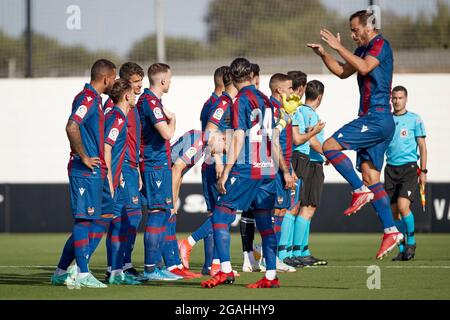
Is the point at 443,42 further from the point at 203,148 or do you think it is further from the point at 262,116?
the point at 262,116

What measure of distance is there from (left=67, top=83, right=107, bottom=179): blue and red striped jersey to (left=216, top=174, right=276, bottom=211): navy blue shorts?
1262 millimetres

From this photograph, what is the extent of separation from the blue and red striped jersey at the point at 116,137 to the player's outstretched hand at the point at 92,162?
45cm

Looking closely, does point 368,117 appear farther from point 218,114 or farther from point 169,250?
point 169,250

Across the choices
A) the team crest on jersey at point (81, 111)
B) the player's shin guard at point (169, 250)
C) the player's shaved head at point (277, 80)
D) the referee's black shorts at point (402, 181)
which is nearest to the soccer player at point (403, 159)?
the referee's black shorts at point (402, 181)

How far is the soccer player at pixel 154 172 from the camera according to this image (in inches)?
427

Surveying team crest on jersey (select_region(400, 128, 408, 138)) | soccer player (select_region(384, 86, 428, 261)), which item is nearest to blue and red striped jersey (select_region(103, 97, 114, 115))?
soccer player (select_region(384, 86, 428, 261))

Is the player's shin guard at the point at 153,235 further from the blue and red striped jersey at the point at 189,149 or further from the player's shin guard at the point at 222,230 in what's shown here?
the blue and red striped jersey at the point at 189,149

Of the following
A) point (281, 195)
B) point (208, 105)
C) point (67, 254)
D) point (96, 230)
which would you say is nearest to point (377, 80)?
point (281, 195)

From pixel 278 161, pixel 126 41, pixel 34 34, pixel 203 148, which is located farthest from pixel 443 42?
pixel 278 161

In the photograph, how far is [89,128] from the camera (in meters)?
9.81

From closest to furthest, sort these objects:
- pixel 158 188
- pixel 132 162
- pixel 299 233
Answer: pixel 132 162, pixel 158 188, pixel 299 233

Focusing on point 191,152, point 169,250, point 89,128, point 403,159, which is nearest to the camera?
point 89,128

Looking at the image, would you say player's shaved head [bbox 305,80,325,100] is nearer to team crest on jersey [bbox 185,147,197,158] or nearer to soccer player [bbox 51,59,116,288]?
team crest on jersey [bbox 185,147,197,158]

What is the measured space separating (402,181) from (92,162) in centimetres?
603
